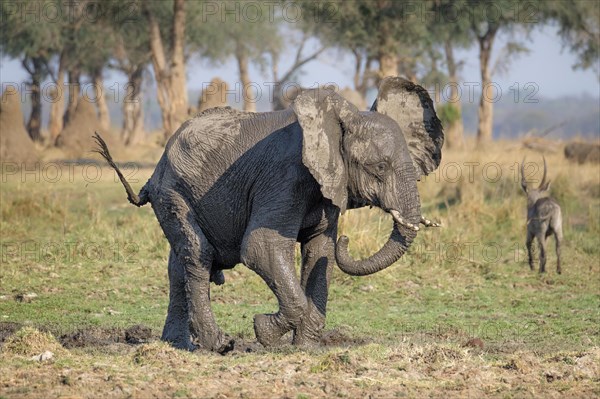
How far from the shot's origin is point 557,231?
47.0 feet

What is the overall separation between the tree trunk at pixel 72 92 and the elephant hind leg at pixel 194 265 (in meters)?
20.3

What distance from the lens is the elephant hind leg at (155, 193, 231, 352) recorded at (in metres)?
8.31

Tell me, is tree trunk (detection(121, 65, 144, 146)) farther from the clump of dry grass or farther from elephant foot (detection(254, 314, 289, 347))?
elephant foot (detection(254, 314, 289, 347))

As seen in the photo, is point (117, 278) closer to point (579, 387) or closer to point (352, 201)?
point (352, 201)

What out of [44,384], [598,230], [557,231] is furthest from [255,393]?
[598,230]

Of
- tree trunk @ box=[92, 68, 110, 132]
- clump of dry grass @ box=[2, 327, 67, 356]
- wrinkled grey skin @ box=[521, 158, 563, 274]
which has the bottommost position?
clump of dry grass @ box=[2, 327, 67, 356]

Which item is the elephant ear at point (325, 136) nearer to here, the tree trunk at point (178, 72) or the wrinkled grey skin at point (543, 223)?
the wrinkled grey skin at point (543, 223)

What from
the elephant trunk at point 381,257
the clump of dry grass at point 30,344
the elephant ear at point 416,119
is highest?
the elephant ear at point 416,119

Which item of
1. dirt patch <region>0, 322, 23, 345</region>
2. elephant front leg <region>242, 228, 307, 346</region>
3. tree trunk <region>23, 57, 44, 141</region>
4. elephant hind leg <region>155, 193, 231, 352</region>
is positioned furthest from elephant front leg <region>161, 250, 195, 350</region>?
tree trunk <region>23, 57, 44, 141</region>

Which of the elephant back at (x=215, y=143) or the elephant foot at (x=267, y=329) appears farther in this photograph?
the elephant back at (x=215, y=143)

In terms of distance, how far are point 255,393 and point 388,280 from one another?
20.3 feet

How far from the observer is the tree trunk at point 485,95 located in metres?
35.7

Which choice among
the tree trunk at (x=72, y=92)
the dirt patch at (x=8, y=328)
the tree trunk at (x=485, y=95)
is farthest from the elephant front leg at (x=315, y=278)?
the tree trunk at (x=485, y=95)

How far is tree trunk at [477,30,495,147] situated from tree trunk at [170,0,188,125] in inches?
406
